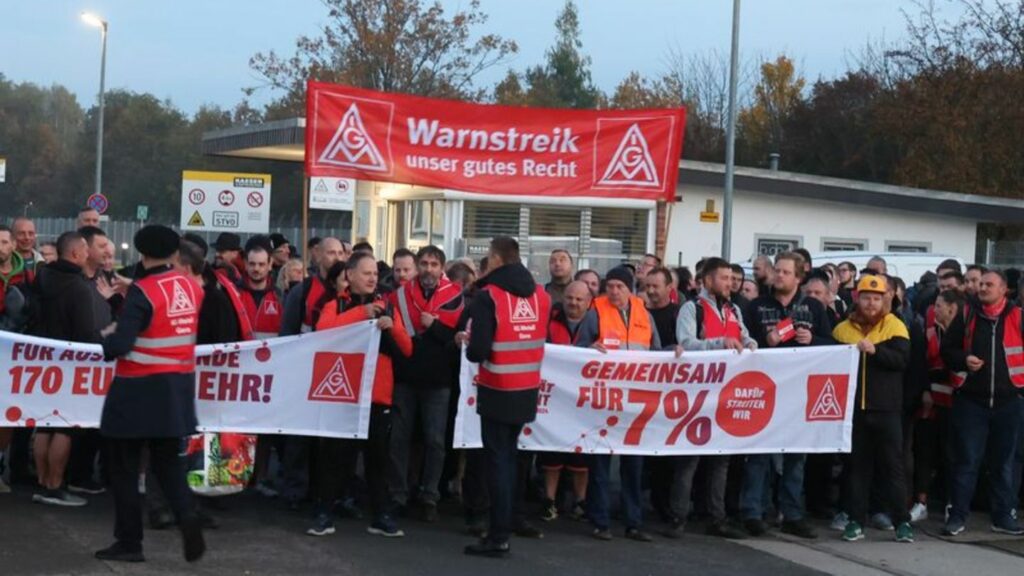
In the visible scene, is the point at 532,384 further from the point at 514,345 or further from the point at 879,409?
the point at 879,409

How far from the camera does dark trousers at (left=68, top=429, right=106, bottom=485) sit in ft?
35.4

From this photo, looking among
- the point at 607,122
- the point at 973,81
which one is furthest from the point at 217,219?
the point at 973,81

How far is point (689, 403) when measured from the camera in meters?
10.8

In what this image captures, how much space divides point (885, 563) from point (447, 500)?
3.48m

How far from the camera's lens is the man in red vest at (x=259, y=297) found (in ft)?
36.6

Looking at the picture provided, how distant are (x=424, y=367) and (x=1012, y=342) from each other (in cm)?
449

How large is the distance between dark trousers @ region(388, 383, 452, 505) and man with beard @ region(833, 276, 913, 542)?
3.02m

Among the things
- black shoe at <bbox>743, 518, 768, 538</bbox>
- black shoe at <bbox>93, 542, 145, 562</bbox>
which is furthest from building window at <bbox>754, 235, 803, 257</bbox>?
black shoe at <bbox>93, 542, 145, 562</bbox>

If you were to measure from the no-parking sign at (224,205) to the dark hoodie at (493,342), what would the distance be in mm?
20176

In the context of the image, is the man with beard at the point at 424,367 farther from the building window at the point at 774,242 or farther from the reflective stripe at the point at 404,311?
the building window at the point at 774,242

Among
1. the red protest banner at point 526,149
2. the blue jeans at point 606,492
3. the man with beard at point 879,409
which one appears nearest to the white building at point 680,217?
the red protest banner at point 526,149

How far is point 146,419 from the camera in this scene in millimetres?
8297

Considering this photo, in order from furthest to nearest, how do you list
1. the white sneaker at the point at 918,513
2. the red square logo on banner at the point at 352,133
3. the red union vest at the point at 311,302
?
the red square logo on banner at the point at 352,133 < the white sneaker at the point at 918,513 < the red union vest at the point at 311,302

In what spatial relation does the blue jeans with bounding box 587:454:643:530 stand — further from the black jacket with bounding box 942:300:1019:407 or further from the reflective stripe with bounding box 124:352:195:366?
the reflective stripe with bounding box 124:352:195:366
